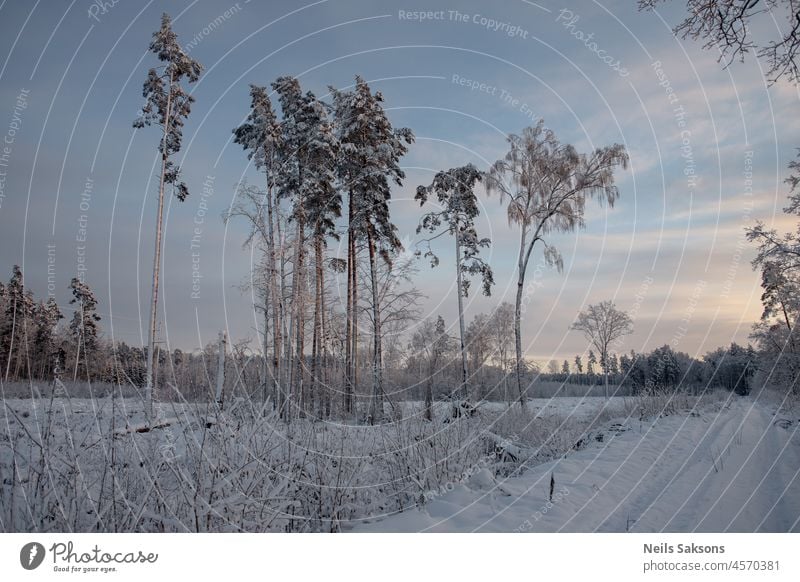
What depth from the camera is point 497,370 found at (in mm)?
41469

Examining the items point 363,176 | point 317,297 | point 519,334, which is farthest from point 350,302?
point 519,334

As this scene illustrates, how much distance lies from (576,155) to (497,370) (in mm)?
26898

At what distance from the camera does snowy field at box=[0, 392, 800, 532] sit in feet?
13.0

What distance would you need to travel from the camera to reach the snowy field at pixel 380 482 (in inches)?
156

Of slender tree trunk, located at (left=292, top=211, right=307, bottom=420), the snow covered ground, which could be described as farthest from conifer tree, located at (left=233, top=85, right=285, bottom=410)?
the snow covered ground

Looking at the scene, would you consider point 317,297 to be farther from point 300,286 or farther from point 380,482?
point 380,482

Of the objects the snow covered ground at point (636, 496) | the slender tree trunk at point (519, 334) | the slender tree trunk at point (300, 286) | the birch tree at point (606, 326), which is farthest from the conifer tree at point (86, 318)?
the birch tree at point (606, 326)
